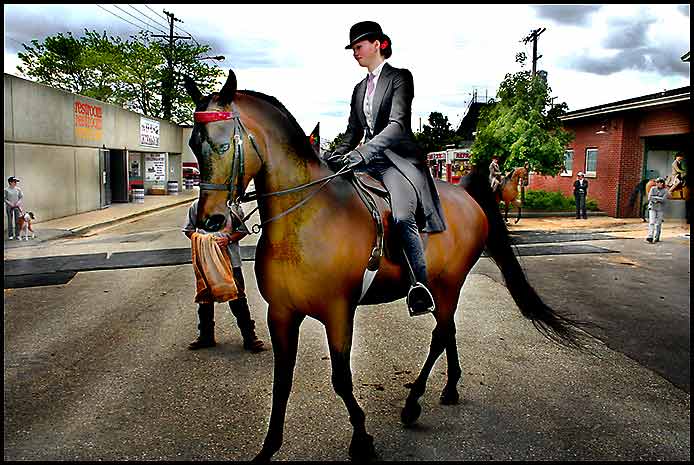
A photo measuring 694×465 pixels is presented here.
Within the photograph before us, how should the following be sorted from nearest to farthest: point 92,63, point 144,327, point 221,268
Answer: point 221,268, point 144,327, point 92,63

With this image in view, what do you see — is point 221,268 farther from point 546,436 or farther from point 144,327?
point 546,436

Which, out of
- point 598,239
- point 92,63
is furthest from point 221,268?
point 92,63

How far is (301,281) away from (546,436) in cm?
222

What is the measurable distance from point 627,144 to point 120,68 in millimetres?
40932

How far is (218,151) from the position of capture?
3.35 metres

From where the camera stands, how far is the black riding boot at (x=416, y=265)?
4.13 m

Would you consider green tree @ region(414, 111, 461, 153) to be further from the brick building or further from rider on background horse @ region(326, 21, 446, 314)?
rider on background horse @ region(326, 21, 446, 314)

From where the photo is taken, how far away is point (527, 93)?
22297 mm

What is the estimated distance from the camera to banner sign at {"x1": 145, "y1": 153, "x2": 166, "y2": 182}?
34.1 m

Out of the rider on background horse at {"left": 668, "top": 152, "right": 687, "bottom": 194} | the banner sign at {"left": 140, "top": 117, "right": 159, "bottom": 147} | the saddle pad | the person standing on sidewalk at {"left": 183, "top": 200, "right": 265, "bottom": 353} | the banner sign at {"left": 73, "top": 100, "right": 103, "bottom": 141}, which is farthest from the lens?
the banner sign at {"left": 140, "top": 117, "right": 159, "bottom": 147}

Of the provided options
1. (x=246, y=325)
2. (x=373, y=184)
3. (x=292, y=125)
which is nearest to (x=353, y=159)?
(x=373, y=184)

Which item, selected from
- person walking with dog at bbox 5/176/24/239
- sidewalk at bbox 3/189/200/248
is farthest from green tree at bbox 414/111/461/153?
person walking with dog at bbox 5/176/24/239

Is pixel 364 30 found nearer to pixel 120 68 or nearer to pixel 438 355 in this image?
pixel 438 355

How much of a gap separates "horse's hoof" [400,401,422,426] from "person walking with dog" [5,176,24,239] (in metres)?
14.8
